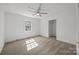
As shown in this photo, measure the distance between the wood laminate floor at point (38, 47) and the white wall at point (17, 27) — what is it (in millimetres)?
148

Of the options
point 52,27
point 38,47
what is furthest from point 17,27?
point 52,27

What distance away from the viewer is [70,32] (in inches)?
57.0

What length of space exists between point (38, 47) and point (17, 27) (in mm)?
711

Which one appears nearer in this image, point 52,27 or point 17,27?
point 17,27

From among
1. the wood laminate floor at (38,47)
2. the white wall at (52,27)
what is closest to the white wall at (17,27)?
the wood laminate floor at (38,47)

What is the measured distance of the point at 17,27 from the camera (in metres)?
1.44

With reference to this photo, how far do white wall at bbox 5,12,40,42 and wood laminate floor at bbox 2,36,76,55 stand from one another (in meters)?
0.15

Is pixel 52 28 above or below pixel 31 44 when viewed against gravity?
above

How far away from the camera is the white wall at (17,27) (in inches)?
51.8

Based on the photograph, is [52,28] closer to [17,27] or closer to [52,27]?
[52,27]

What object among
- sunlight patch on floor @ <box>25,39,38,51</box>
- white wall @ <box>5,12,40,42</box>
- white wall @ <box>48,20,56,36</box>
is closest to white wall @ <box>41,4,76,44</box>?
white wall @ <box>48,20,56,36</box>
